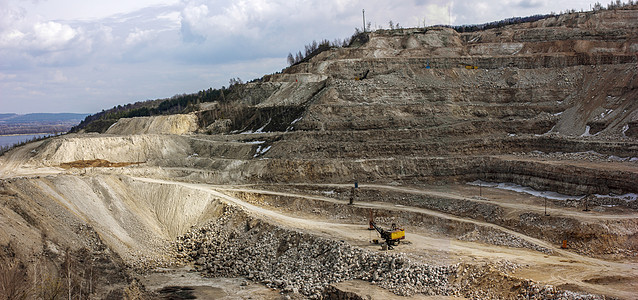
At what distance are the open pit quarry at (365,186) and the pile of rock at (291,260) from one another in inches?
4.7

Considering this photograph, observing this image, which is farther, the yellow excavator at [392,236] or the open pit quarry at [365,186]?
the yellow excavator at [392,236]

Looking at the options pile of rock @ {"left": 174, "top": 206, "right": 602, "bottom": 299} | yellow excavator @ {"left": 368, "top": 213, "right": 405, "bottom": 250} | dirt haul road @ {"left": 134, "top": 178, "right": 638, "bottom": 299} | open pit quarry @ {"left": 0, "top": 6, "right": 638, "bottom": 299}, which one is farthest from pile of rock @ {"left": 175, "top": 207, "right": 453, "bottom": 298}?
yellow excavator @ {"left": 368, "top": 213, "right": 405, "bottom": 250}

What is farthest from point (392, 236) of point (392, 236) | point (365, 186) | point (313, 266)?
point (365, 186)

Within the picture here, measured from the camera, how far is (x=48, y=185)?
120ft

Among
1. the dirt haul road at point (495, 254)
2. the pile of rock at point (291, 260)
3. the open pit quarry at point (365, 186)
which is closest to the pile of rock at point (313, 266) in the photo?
the pile of rock at point (291, 260)

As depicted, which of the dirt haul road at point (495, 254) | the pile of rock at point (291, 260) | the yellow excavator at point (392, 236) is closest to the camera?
the dirt haul road at point (495, 254)

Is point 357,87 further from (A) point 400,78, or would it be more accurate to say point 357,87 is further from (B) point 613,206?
(B) point 613,206

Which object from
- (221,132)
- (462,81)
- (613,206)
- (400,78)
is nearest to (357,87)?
(400,78)

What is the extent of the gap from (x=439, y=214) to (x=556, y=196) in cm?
1013

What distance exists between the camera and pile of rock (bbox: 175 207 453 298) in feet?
90.7

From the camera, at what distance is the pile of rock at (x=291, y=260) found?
27641 millimetres

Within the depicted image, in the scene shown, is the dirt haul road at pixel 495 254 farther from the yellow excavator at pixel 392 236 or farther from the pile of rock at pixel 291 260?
the pile of rock at pixel 291 260

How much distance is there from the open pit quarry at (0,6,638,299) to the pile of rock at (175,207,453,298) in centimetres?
12

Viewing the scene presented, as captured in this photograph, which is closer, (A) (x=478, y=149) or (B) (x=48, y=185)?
(B) (x=48, y=185)
